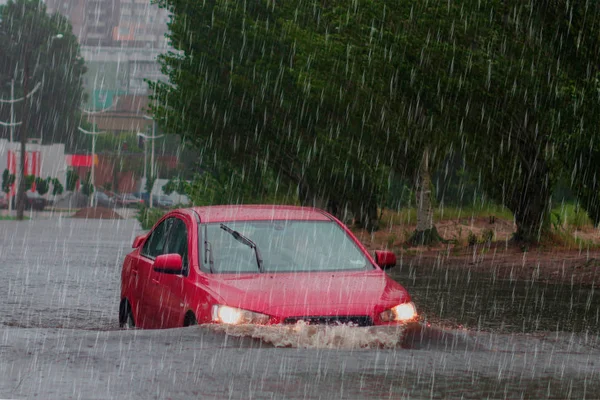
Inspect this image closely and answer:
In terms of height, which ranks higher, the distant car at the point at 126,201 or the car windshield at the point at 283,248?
the car windshield at the point at 283,248

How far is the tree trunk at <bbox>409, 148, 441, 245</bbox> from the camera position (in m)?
32.4

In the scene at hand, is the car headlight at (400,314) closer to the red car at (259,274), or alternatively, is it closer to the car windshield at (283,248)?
the red car at (259,274)

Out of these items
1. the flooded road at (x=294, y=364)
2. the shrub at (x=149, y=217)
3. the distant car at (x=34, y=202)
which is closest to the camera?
the flooded road at (x=294, y=364)

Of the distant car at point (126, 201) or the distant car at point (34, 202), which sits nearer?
the distant car at point (34, 202)

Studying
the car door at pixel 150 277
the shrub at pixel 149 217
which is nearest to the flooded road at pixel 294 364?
the car door at pixel 150 277

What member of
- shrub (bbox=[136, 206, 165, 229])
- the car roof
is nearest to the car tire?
the car roof

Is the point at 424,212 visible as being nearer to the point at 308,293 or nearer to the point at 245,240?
the point at 245,240

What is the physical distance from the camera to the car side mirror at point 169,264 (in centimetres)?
951

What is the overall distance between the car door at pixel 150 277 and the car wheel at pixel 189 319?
73 centimetres

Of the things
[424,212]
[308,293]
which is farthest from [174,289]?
[424,212]

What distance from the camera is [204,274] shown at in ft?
31.0

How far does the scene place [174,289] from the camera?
9688 mm

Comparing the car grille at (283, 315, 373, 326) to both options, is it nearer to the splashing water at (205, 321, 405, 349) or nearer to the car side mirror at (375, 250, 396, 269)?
the splashing water at (205, 321, 405, 349)

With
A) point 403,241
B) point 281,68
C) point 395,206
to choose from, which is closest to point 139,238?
point 403,241
